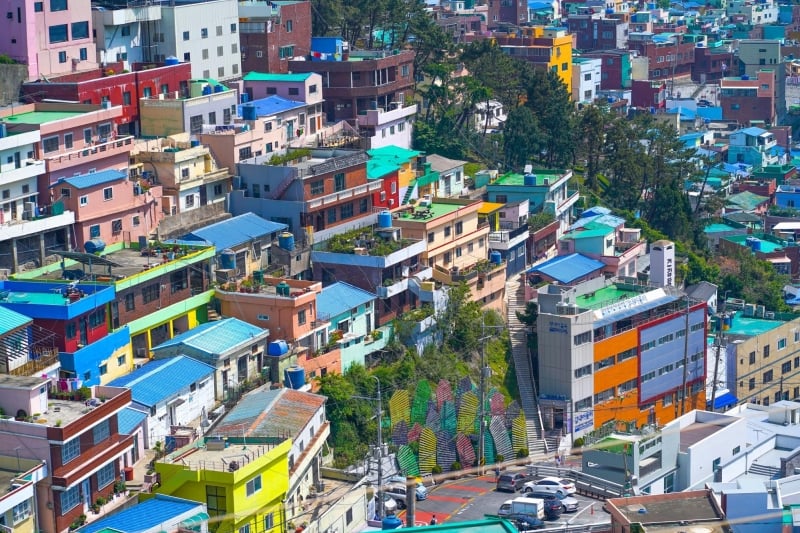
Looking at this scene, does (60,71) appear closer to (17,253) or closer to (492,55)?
(17,253)

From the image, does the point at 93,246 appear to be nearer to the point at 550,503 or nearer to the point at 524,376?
the point at 550,503

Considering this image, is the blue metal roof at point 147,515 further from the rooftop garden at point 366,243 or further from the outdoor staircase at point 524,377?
the rooftop garden at point 366,243

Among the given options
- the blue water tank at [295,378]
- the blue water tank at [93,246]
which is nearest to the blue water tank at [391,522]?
the blue water tank at [295,378]

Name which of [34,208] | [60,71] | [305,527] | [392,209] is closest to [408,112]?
[392,209]

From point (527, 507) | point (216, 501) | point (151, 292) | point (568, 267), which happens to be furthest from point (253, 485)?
point (568, 267)

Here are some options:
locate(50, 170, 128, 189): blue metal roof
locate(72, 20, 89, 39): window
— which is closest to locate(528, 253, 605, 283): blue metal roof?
locate(50, 170, 128, 189): blue metal roof
